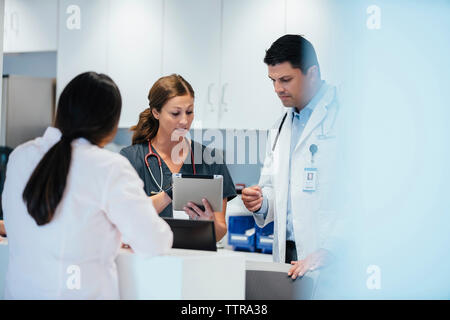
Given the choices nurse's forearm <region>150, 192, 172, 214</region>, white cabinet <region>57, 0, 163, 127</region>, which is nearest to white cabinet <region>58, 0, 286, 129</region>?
white cabinet <region>57, 0, 163, 127</region>

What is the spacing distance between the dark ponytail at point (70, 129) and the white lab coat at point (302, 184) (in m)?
0.91

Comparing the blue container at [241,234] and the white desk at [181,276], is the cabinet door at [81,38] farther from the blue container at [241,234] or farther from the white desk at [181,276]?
the white desk at [181,276]

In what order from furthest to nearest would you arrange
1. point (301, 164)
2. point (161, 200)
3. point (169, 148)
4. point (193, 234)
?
point (169, 148), point (301, 164), point (161, 200), point (193, 234)

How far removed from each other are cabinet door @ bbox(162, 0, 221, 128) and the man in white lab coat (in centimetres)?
121

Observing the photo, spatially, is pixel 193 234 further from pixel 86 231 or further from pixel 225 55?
pixel 225 55

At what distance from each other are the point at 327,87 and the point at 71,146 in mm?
1126

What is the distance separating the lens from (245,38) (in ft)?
10.2

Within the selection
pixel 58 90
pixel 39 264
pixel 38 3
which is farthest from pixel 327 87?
pixel 38 3

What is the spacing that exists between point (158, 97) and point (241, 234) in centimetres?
140

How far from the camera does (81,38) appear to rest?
350 cm

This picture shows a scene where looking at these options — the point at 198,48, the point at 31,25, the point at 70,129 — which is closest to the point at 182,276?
the point at 70,129

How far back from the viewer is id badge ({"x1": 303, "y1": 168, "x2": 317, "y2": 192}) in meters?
1.92

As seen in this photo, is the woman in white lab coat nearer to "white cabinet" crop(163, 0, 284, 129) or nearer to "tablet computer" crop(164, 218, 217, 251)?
"tablet computer" crop(164, 218, 217, 251)

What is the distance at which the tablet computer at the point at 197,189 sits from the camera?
171 cm
